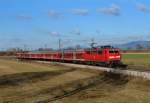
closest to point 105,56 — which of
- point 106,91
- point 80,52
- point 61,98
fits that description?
point 80,52

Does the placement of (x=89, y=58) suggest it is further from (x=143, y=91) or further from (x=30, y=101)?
(x=30, y=101)

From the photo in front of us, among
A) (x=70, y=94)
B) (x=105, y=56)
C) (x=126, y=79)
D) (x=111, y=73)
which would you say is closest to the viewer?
(x=70, y=94)

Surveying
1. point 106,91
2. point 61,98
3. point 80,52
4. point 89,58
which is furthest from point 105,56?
point 61,98

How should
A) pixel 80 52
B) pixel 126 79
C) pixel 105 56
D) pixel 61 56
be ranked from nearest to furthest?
pixel 126 79 < pixel 105 56 < pixel 80 52 < pixel 61 56

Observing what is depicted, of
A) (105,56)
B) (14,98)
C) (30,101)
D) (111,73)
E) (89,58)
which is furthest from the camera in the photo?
(89,58)

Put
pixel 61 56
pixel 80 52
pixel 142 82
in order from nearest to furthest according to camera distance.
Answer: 1. pixel 142 82
2. pixel 80 52
3. pixel 61 56

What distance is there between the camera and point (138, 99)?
2438cm

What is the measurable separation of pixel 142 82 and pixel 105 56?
19.6 metres

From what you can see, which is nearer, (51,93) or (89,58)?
(51,93)

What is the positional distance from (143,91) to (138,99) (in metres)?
4.17

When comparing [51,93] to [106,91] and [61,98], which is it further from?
[106,91]

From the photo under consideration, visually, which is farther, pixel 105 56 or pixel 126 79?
pixel 105 56

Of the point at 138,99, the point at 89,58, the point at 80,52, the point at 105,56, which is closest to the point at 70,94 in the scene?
the point at 138,99

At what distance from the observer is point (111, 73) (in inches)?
1714
